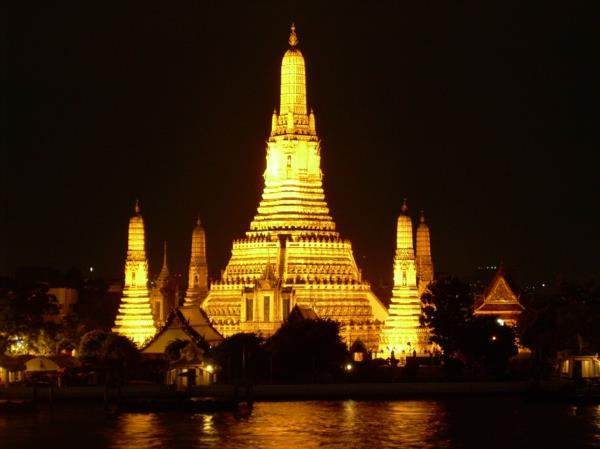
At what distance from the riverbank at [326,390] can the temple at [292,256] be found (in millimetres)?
12625

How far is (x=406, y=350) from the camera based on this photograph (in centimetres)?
10394

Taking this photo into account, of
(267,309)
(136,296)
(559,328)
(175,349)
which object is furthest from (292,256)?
(559,328)

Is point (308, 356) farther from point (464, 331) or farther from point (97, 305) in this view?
point (97, 305)

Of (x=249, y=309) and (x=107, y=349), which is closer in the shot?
(x=107, y=349)

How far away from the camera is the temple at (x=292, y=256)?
341 feet

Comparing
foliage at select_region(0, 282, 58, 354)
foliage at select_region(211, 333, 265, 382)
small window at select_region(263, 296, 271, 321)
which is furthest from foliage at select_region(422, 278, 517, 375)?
foliage at select_region(0, 282, 58, 354)

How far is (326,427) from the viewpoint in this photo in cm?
7788

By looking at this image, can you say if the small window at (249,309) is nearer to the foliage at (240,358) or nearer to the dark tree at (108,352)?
the dark tree at (108,352)

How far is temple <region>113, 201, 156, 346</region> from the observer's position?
10544 cm

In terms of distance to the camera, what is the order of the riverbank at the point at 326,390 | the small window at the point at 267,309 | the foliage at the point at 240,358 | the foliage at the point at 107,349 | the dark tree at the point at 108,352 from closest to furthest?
the riverbank at the point at 326,390 → the foliage at the point at 240,358 → the dark tree at the point at 108,352 → the foliage at the point at 107,349 → the small window at the point at 267,309

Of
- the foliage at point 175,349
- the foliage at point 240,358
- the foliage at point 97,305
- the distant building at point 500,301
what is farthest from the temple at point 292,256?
the foliage at point 97,305

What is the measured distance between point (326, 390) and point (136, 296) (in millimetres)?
17968

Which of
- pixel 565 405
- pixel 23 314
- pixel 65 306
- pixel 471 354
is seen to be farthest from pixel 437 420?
pixel 65 306

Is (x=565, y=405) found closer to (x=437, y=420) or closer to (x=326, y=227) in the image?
(x=437, y=420)
